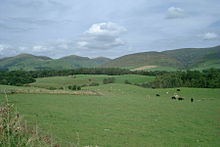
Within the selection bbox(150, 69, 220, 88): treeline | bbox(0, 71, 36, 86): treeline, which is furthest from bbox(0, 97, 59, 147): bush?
bbox(0, 71, 36, 86): treeline

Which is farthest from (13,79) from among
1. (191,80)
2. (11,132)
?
(11,132)

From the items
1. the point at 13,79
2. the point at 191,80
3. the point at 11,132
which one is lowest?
the point at 191,80

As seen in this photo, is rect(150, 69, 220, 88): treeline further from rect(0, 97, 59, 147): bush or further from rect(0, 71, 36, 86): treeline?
rect(0, 97, 59, 147): bush

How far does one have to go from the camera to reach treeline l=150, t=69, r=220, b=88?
261 feet

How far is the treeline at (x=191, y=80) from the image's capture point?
79625mm

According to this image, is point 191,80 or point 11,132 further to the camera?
point 191,80

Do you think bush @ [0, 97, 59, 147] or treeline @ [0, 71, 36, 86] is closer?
bush @ [0, 97, 59, 147]

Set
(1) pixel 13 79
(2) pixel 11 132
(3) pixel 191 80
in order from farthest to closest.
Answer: (1) pixel 13 79
(3) pixel 191 80
(2) pixel 11 132

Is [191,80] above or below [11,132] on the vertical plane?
below

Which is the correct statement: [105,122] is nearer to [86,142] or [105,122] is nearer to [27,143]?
[86,142]

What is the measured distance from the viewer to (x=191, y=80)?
277 ft

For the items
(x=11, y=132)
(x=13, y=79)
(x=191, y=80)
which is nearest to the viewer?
(x=11, y=132)

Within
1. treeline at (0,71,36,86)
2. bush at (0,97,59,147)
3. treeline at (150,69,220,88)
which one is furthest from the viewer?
treeline at (0,71,36,86)

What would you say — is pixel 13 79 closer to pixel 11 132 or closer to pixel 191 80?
pixel 191 80
